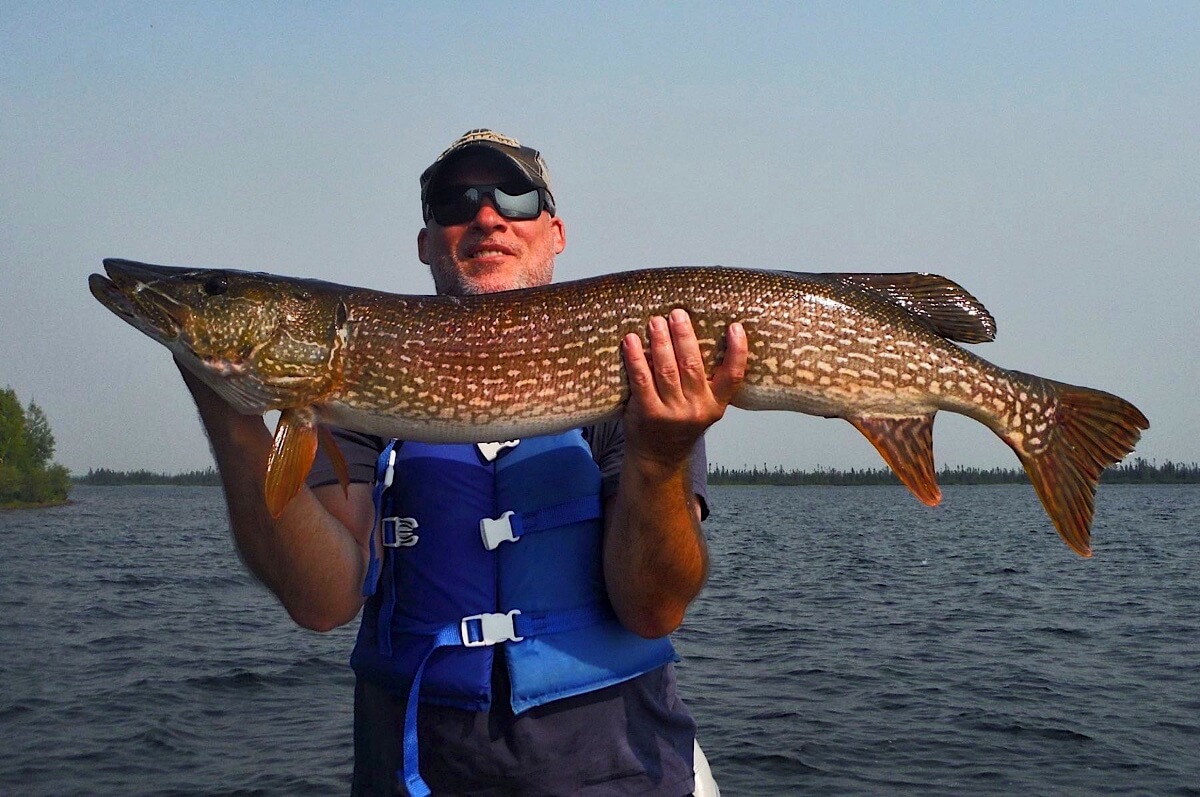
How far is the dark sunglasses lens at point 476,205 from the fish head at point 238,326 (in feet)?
2.29

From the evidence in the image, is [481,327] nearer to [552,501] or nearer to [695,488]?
[552,501]

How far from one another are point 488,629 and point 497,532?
0.30 metres

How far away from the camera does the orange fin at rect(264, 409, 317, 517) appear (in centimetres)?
275

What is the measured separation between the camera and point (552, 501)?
3027 millimetres

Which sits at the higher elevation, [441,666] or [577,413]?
[577,413]

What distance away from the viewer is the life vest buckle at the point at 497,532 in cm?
297

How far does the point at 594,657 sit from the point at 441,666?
0.45 metres

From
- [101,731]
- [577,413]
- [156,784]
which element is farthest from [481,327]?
[101,731]

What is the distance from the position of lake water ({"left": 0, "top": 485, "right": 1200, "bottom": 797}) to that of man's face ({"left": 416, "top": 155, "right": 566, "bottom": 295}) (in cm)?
584

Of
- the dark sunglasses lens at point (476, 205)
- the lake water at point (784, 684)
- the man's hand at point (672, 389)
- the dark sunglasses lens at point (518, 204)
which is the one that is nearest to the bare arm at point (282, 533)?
the man's hand at point (672, 389)

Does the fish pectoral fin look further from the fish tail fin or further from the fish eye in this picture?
the fish eye

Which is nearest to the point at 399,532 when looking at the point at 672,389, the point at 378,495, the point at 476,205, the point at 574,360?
the point at 378,495

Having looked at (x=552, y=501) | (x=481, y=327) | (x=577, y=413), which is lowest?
(x=552, y=501)

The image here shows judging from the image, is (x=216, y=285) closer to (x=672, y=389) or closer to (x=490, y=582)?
(x=490, y=582)
